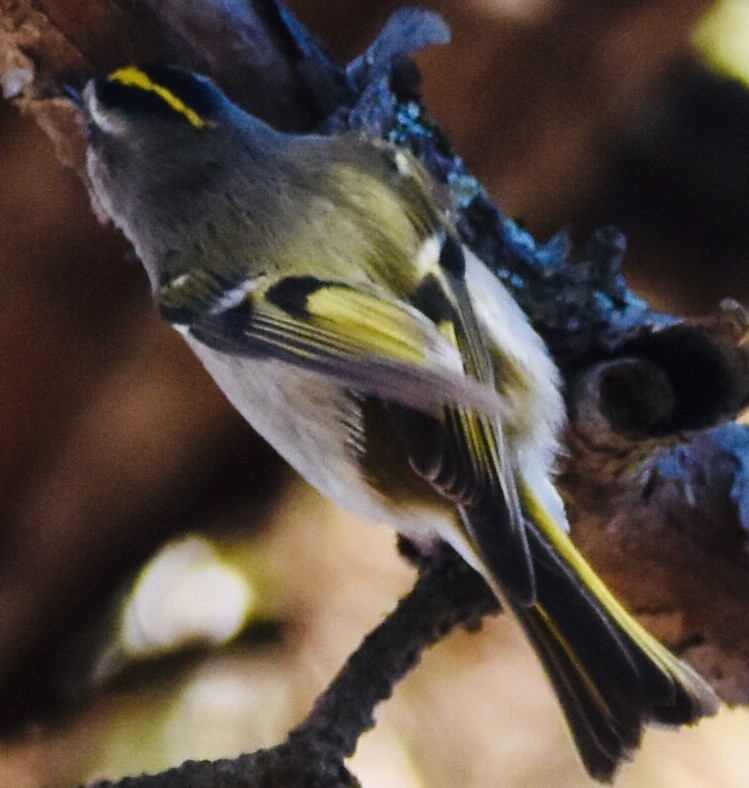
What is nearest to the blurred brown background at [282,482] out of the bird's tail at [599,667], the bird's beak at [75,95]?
the bird's beak at [75,95]

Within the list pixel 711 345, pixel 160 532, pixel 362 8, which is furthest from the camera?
pixel 160 532

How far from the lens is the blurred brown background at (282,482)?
1000 millimetres

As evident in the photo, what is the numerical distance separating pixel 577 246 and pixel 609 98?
17 cm

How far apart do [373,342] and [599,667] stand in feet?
0.70

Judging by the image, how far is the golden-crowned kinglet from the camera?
52 cm

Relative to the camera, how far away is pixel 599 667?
0.52 meters

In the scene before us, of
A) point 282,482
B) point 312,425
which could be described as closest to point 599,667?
point 312,425

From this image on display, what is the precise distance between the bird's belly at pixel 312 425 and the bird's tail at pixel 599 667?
75 mm

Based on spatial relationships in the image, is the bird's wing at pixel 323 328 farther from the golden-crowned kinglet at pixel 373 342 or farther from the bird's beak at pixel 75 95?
the bird's beak at pixel 75 95

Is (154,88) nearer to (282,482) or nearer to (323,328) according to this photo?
(323,328)

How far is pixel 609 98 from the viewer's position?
106cm

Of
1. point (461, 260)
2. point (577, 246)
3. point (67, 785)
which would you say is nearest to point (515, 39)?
point (577, 246)

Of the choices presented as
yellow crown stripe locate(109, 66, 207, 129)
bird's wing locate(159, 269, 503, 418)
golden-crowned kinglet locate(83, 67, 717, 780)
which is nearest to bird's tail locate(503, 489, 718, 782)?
golden-crowned kinglet locate(83, 67, 717, 780)

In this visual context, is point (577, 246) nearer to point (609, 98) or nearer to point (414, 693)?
point (609, 98)
